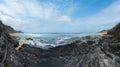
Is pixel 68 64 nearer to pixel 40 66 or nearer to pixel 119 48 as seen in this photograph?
pixel 40 66

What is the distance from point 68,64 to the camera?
9.42m

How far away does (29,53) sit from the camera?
32.3ft

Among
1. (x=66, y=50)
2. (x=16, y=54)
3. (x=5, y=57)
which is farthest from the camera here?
(x=66, y=50)

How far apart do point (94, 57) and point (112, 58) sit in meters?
0.87

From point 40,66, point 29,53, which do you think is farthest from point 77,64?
point 29,53

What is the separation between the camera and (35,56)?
32.0 ft

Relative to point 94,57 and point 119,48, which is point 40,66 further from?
point 119,48

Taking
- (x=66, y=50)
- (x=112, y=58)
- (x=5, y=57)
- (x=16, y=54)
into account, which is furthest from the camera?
(x=66, y=50)

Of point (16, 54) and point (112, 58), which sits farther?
point (112, 58)

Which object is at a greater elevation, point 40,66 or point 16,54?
point 16,54

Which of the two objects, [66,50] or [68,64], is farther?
[66,50]

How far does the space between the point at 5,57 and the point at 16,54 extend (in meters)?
0.70

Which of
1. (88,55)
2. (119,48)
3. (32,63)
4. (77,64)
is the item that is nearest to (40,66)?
(32,63)

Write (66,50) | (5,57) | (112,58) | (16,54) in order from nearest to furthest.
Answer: (5,57), (16,54), (112,58), (66,50)
